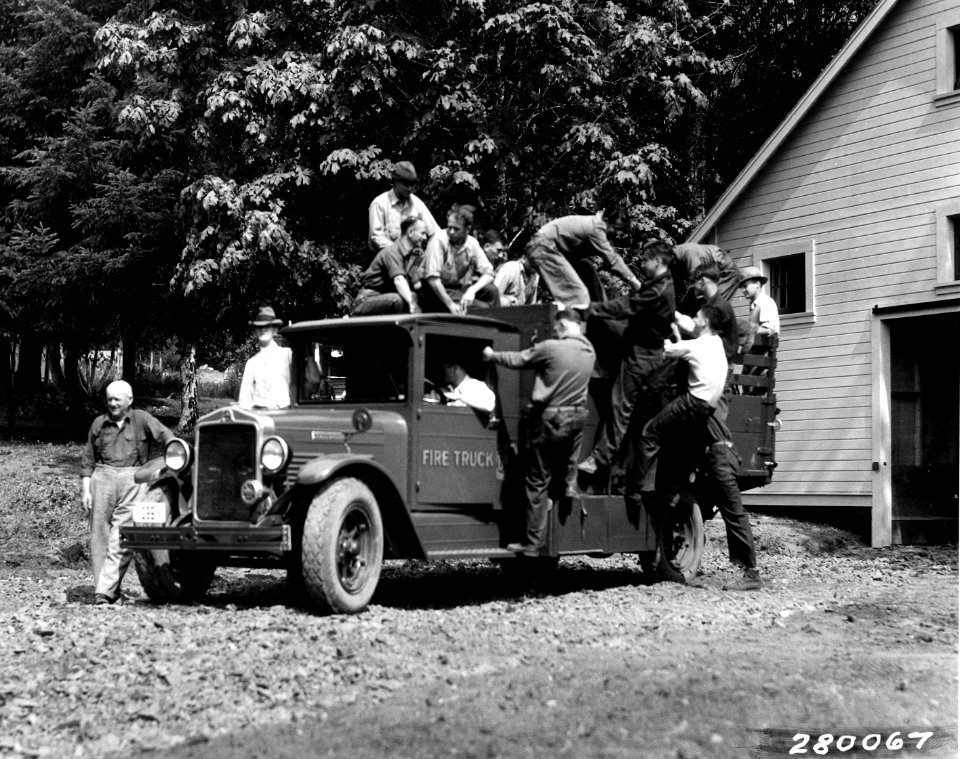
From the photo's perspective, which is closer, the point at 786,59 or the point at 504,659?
the point at 504,659

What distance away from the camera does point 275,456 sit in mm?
9344

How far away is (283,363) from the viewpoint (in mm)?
11086

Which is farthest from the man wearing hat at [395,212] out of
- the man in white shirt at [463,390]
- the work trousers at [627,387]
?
the work trousers at [627,387]

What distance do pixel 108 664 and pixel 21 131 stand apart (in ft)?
76.1

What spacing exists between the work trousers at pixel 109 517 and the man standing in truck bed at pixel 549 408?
3.06 m

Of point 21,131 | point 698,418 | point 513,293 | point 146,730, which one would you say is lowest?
point 146,730

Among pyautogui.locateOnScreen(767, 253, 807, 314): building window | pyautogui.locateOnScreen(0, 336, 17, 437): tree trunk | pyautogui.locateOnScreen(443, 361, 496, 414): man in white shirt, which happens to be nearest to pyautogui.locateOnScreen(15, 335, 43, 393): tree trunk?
pyautogui.locateOnScreen(0, 336, 17, 437): tree trunk

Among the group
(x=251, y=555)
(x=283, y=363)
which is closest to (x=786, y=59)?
(x=283, y=363)

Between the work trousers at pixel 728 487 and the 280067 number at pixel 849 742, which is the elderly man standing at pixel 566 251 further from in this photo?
the 280067 number at pixel 849 742

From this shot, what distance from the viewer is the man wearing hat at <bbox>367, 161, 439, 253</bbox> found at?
11688 millimetres

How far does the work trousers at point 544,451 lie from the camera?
10344 mm

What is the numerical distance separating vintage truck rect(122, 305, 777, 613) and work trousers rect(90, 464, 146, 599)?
0.43m

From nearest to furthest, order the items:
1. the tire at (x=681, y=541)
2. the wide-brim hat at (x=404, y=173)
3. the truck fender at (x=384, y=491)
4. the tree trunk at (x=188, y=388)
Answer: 1. the truck fender at (x=384, y=491)
2. the wide-brim hat at (x=404, y=173)
3. the tire at (x=681, y=541)
4. the tree trunk at (x=188, y=388)

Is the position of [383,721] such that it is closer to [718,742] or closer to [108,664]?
[718,742]
